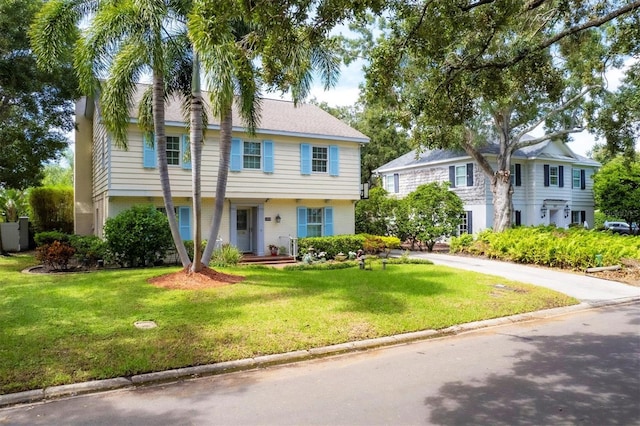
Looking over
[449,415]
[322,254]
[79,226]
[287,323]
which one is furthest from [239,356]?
[79,226]

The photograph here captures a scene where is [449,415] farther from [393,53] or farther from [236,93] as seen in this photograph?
[236,93]

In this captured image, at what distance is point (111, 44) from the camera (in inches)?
390

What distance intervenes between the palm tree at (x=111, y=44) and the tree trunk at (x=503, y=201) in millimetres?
18602

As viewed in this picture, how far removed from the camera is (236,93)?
11281 mm

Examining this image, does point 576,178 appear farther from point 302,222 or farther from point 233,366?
point 233,366

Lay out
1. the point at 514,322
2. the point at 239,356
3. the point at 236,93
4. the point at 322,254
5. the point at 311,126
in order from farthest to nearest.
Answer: the point at 311,126 < the point at 322,254 < the point at 236,93 < the point at 514,322 < the point at 239,356

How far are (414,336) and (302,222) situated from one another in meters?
12.0

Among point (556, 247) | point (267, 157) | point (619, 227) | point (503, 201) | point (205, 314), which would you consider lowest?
point (205, 314)

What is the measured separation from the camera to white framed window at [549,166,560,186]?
27.8m

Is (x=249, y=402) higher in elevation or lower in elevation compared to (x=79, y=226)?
lower

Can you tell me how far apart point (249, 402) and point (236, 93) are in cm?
854

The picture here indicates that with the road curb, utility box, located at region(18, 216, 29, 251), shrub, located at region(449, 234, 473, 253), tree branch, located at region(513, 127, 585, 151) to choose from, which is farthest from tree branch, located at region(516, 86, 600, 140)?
utility box, located at region(18, 216, 29, 251)

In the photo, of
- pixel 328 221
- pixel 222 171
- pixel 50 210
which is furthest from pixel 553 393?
pixel 50 210

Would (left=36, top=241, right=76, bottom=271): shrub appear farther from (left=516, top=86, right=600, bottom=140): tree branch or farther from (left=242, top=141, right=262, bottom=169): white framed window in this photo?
(left=516, top=86, right=600, bottom=140): tree branch
